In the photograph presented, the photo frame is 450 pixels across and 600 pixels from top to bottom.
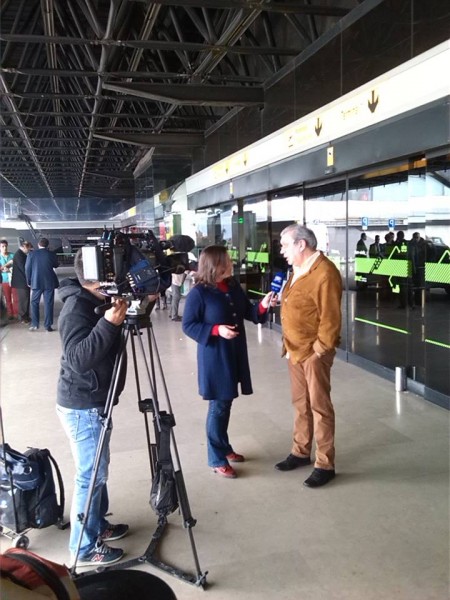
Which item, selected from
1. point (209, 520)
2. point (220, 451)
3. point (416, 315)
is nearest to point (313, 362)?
point (220, 451)

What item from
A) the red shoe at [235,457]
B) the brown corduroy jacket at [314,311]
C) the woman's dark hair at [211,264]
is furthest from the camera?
the red shoe at [235,457]

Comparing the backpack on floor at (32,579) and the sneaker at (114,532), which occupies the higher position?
the backpack on floor at (32,579)

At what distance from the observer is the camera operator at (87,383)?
2314mm

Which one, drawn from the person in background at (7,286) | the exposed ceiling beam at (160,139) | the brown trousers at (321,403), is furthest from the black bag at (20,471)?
the exposed ceiling beam at (160,139)

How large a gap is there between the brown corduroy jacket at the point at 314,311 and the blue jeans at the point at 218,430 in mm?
588

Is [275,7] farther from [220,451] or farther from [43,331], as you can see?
[43,331]

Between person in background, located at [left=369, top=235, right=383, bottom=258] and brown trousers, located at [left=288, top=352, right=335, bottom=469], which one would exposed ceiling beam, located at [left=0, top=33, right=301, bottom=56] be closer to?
person in background, located at [left=369, top=235, right=383, bottom=258]

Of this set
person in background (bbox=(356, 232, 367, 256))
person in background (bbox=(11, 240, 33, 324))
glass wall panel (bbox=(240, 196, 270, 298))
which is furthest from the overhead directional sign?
person in background (bbox=(11, 240, 33, 324))

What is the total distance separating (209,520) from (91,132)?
479 inches

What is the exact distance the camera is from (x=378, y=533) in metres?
2.82

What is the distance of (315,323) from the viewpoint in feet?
11.2

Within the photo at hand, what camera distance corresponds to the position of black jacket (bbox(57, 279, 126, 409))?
7.56ft

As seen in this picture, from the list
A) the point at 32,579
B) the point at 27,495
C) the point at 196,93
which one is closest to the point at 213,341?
the point at 27,495

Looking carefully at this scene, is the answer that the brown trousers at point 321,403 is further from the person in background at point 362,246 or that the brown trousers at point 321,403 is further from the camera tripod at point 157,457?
the person in background at point 362,246
